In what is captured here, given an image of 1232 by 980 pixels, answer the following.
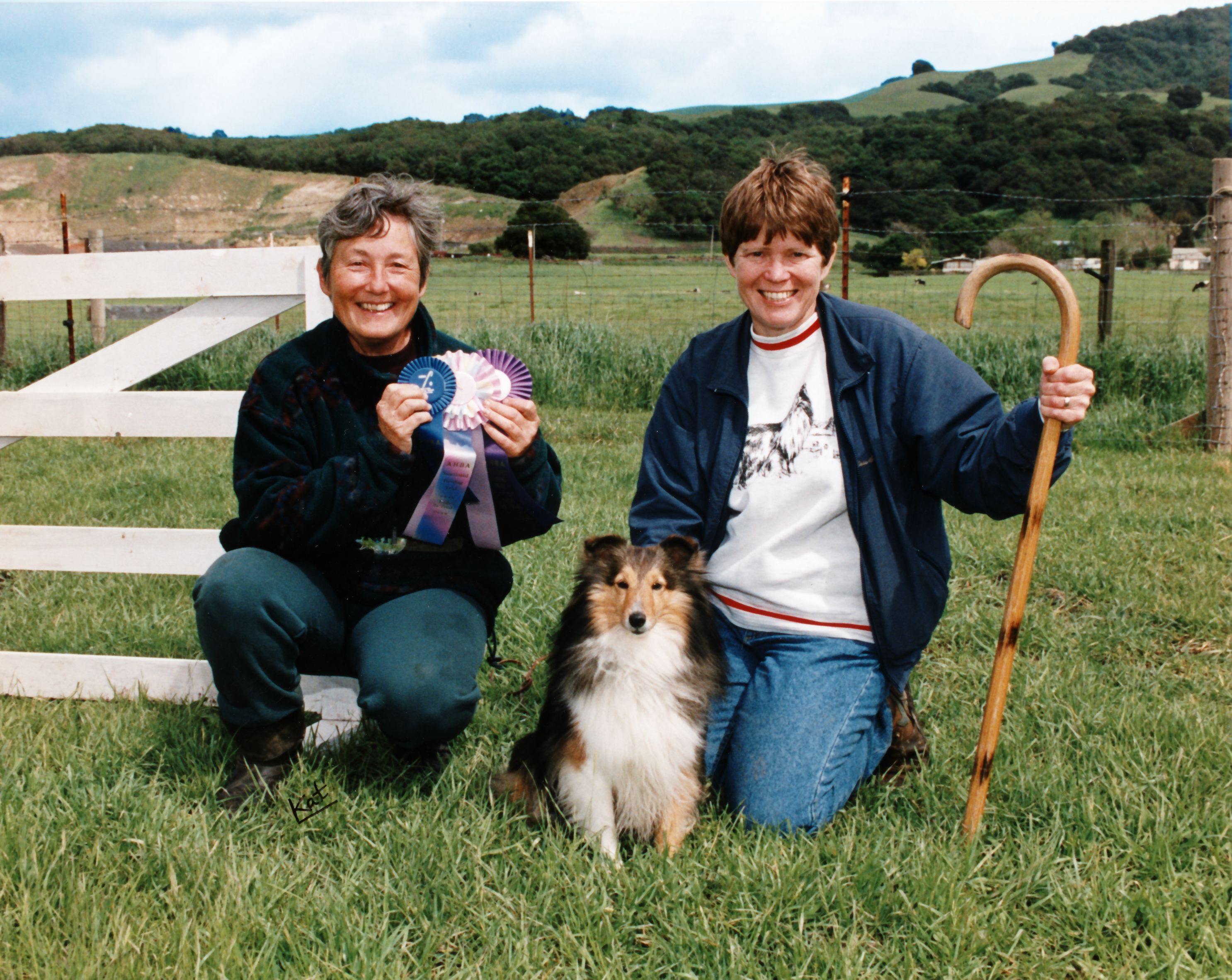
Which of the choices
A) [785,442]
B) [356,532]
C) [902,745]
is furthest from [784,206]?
[902,745]

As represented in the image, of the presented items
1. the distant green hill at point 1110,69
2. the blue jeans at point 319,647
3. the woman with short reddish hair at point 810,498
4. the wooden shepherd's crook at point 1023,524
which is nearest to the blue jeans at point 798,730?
the woman with short reddish hair at point 810,498

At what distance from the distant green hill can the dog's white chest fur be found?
11436 cm

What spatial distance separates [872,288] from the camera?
1007 inches

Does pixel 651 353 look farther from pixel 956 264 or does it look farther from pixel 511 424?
pixel 956 264

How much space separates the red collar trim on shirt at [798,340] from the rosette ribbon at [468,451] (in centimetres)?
78

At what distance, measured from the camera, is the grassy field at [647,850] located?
1.99 m

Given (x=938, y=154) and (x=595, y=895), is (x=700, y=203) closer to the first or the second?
(x=938, y=154)

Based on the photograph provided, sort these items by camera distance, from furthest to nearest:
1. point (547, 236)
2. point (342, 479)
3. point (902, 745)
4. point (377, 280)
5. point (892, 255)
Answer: point (547, 236)
point (892, 255)
point (902, 745)
point (377, 280)
point (342, 479)

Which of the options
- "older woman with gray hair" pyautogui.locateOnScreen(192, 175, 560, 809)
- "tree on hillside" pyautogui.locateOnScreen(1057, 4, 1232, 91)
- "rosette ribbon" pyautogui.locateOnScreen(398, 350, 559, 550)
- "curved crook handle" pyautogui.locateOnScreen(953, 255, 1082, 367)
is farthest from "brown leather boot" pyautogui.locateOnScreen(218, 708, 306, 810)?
"tree on hillside" pyautogui.locateOnScreen(1057, 4, 1232, 91)

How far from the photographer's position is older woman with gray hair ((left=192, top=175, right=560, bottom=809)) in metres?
2.48

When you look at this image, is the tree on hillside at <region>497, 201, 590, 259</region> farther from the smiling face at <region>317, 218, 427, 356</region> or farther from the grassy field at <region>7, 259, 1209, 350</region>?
the smiling face at <region>317, 218, 427, 356</region>

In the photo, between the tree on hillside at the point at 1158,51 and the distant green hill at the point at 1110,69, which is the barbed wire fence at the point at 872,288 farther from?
the tree on hillside at the point at 1158,51

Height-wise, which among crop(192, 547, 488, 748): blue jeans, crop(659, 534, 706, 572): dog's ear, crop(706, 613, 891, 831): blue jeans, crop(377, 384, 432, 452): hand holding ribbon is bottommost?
crop(706, 613, 891, 831): blue jeans

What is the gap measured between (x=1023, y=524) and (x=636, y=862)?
132 centimetres
